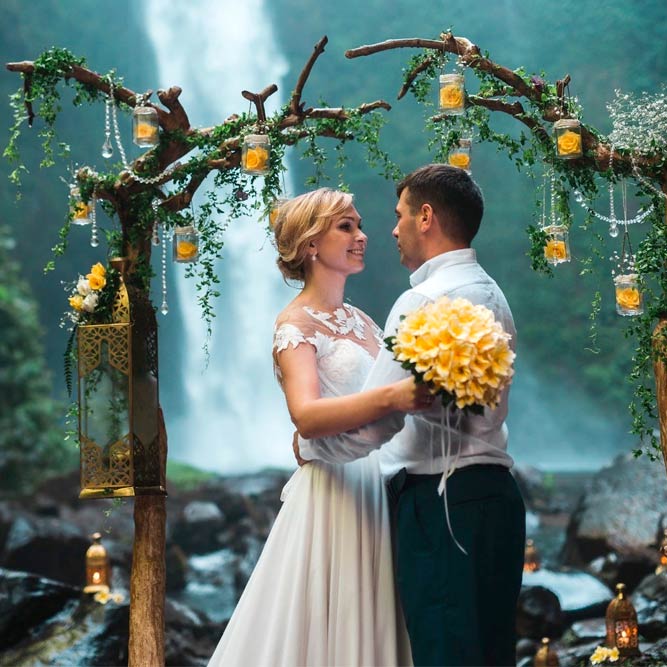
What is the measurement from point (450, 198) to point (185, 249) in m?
2.61

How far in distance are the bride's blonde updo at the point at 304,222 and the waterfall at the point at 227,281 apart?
414 inches

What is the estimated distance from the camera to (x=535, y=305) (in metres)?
14.0

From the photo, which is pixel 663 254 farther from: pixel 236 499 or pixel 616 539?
pixel 236 499

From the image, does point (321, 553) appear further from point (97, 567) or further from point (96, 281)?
point (97, 567)

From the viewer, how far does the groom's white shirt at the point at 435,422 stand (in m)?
2.97

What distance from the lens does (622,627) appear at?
22.6 ft

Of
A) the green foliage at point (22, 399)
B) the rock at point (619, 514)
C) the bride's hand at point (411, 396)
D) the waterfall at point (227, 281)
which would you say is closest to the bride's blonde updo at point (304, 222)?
the bride's hand at point (411, 396)

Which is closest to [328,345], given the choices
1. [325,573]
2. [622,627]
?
[325,573]

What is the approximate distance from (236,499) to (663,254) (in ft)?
27.5

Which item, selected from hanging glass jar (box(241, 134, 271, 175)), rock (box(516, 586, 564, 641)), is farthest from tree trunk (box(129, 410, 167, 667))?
rock (box(516, 586, 564, 641))

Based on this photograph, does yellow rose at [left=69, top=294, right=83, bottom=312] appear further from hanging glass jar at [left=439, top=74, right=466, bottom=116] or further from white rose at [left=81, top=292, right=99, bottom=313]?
hanging glass jar at [left=439, top=74, right=466, bottom=116]

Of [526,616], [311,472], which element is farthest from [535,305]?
[311,472]

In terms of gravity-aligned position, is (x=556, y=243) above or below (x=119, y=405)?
above

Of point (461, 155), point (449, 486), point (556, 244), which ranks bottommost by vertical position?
point (449, 486)
